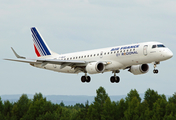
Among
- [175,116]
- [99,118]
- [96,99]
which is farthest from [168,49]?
[96,99]

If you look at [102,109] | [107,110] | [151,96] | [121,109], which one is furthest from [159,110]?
[151,96]

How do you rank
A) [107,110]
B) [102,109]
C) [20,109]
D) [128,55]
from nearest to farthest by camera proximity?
1. [128,55]
2. [107,110]
3. [102,109]
4. [20,109]

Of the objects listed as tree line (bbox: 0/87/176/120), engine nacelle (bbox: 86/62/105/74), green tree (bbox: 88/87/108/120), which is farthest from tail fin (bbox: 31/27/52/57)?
green tree (bbox: 88/87/108/120)

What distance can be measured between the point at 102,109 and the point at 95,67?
301 feet

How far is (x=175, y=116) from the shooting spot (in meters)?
122

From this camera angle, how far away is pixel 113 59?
50.3m

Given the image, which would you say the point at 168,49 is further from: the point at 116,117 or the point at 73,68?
the point at 116,117

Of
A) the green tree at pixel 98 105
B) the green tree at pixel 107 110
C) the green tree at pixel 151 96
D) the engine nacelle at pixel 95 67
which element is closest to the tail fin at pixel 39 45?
the engine nacelle at pixel 95 67

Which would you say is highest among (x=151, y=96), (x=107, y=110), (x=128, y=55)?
(x=151, y=96)

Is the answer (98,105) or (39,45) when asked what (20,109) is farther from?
(39,45)

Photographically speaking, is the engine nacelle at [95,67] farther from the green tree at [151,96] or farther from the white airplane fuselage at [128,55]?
the green tree at [151,96]

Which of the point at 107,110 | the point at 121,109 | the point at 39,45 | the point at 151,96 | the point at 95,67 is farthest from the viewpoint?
the point at 151,96

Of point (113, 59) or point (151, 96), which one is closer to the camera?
point (113, 59)

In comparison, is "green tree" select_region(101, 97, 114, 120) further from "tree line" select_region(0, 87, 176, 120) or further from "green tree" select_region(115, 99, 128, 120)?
"green tree" select_region(115, 99, 128, 120)
